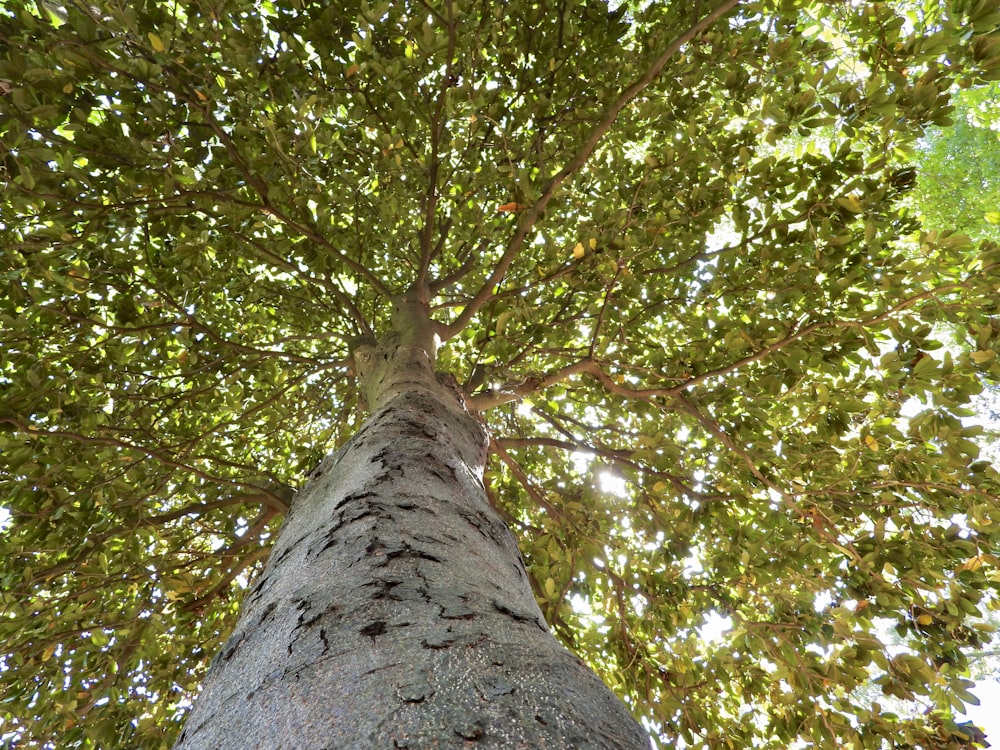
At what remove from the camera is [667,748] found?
381 cm

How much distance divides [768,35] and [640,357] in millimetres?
2348

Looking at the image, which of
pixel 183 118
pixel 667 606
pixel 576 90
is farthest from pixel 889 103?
pixel 183 118

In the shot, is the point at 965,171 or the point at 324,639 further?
the point at 965,171

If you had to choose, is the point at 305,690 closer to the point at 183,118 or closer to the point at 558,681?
the point at 558,681

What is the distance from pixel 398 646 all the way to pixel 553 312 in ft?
12.8

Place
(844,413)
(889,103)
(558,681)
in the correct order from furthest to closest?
(844,413) < (889,103) < (558,681)

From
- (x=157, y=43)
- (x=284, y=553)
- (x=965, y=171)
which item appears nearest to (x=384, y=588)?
(x=284, y=553)

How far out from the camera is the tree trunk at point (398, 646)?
75 centimetres

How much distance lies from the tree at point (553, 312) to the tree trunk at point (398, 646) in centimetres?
7

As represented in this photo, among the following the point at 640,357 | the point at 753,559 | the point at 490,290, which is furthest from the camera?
the point at 640,357

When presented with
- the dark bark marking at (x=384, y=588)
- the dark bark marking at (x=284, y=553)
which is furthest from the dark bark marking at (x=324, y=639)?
the dark bark marking at (x=284, y=553)

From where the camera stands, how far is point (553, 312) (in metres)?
4.67

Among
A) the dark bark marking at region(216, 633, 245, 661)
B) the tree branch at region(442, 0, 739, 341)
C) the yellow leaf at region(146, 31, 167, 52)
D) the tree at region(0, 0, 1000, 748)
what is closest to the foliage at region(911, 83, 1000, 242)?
the tree at region(0, 0, 1000, 748)

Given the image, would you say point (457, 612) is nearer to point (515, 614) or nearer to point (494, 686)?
point (515, 614)
